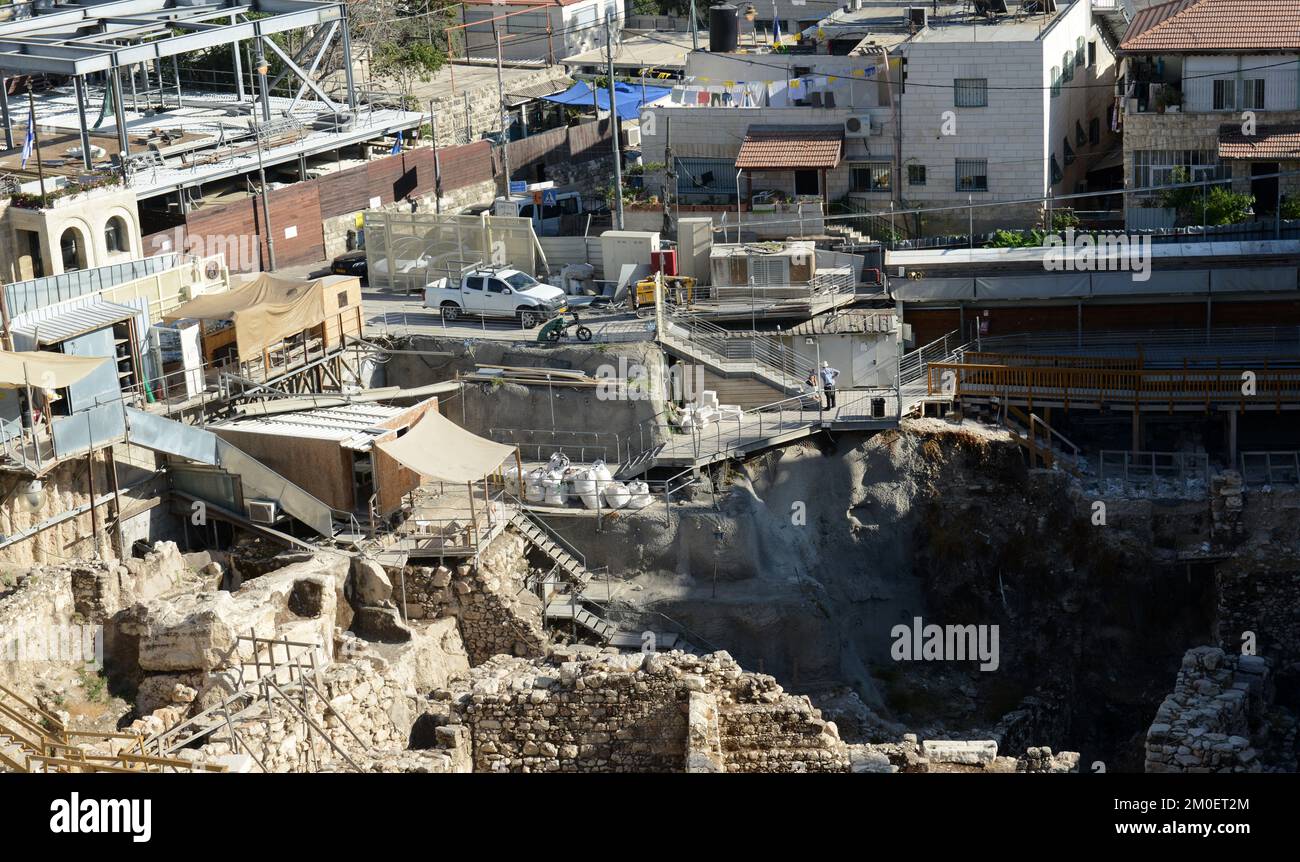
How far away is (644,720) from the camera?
3503cm

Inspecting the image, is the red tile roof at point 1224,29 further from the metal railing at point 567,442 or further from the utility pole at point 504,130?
the utility pole at point 504,130

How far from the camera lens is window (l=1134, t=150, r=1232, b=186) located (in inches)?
2112

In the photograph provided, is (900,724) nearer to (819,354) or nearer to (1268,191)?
(819,354)

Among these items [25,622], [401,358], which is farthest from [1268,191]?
[25,622]

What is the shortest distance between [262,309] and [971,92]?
67.5 feet

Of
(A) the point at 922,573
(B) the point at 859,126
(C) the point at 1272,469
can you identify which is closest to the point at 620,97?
(B) the point at 859,126

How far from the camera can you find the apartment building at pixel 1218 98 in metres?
52.4

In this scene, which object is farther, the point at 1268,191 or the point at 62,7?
the point at 62,7

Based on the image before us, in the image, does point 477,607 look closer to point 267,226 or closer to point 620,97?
point 267,226

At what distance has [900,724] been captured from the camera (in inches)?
1671

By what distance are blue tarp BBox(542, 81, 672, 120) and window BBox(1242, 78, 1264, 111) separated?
20.3m

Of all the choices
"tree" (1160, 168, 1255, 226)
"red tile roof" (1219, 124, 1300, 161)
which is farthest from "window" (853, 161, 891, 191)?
"red tile roof" (1219, 124, 1300, 161)

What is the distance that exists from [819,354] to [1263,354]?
11048mm

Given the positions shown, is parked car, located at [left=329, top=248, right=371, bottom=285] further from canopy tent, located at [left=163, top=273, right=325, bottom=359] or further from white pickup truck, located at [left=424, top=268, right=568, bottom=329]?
canopy tent, located at [left=163, top=273, right=325, bottom=359]
